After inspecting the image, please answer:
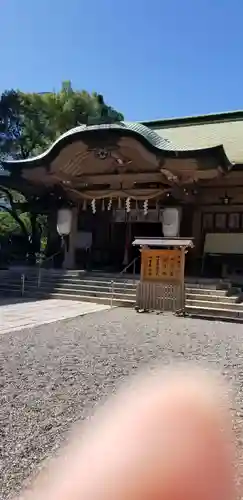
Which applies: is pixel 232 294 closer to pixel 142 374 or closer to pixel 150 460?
pixel 142 374

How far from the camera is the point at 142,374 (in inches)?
174

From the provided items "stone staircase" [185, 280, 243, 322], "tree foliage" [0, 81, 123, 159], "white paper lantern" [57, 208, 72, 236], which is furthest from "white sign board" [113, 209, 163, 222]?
"tree foliage" [0, 81, 123, 159]

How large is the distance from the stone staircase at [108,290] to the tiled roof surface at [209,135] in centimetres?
480

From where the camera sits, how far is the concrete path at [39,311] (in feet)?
24.6

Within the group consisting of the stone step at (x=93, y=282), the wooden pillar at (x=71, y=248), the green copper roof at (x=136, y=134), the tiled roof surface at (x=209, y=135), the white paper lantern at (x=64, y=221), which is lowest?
the stone step at (x=93, y=282)

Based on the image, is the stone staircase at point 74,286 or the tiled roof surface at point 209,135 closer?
the stone staircase at point 74,286

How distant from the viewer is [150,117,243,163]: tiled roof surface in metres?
14.4

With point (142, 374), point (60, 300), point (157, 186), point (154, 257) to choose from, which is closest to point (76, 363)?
point (142, 374)

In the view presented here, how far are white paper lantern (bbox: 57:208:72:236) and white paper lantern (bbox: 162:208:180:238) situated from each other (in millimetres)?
3276

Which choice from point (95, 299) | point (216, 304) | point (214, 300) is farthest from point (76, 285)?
point (216, 304)

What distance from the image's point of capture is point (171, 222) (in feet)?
42.7

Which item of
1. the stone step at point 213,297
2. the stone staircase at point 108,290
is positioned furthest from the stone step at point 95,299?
the stone step at point 213,297

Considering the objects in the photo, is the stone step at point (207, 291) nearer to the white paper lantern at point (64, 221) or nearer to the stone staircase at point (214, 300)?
the stone staircase at point (214, 300)

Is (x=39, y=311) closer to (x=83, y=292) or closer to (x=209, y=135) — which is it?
(x=83, y=292)
